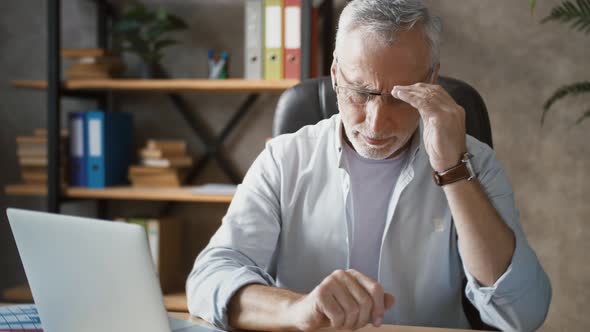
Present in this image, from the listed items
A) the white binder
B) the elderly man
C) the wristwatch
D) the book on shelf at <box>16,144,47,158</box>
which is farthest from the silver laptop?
the book on shelf at <box>16,144,47,158</box>

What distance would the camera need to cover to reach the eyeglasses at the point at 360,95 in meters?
1.25

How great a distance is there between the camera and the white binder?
2500mm

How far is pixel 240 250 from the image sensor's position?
4.23 feet

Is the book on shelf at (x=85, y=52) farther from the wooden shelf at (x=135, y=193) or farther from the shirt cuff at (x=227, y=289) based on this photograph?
the shirt cuff at (x=227, y=289)

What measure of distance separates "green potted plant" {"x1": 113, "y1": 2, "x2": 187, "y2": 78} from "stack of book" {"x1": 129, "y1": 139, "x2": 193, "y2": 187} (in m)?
0.31

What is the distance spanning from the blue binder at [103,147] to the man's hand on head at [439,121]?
5.64 ft

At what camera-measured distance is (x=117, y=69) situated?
9.02ft

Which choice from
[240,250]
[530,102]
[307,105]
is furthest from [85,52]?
[530,102]

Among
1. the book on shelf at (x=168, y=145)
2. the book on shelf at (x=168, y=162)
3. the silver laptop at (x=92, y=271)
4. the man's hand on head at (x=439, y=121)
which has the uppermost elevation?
the man's hand on head at (x=439, y=121)

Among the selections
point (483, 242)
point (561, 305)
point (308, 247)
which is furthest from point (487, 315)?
point (561, 305)

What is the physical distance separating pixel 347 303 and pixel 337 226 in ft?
1.75

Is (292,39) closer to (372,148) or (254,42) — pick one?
(254,42)

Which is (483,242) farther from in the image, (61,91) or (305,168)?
(61,91)

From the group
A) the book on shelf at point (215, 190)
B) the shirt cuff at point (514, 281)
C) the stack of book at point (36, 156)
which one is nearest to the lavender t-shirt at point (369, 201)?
the shirt cuff at point (514, 281)
